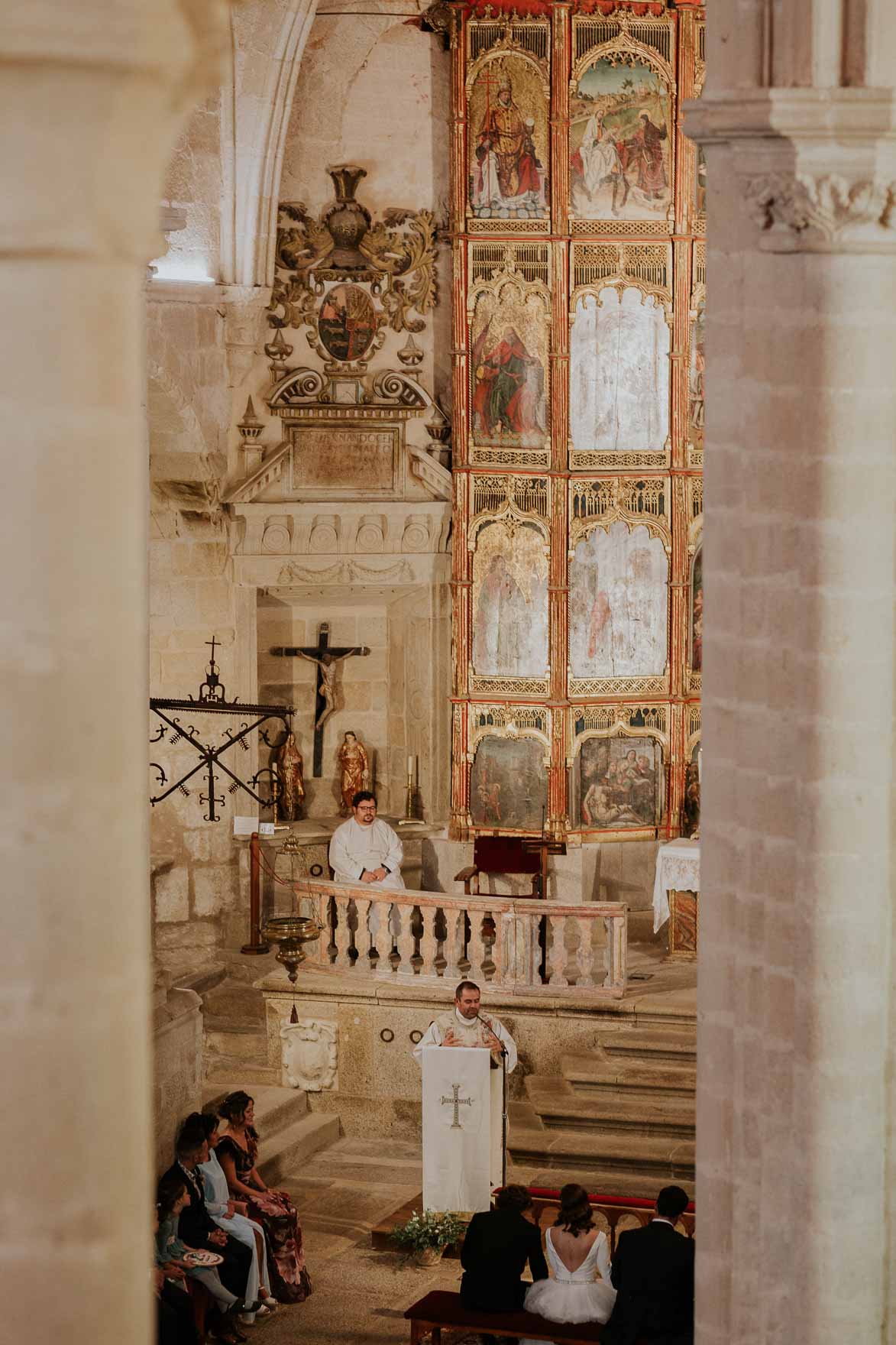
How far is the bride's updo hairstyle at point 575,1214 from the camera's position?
862 cm

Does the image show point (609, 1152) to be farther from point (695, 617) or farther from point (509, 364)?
point (509, 364)

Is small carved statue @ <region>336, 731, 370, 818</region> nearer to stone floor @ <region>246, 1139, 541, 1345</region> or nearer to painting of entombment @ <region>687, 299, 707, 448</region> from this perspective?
painting of entombment @ <region>687, 299, 707, 448</region>

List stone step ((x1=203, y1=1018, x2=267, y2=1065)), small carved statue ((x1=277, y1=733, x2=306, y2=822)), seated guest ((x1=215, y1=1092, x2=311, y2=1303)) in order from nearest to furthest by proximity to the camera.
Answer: seated guest ((x1=215, y1=1092, x2=311, y2=1303)) → stone step ((x1=203, y1=1018, x2=267, y2=1065)) → small carved statue ((x1=277, y1=733, x2=306, y2=822))

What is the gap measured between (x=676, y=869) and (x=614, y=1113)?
189cm

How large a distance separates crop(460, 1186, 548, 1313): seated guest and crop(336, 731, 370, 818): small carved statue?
6889mm

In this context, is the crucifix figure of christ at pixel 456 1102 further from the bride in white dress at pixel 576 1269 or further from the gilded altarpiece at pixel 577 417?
the gilded altarpiece at pixel 577 417

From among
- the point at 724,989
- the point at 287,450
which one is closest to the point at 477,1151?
the point at 724,989

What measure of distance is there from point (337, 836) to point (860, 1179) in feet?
25.0

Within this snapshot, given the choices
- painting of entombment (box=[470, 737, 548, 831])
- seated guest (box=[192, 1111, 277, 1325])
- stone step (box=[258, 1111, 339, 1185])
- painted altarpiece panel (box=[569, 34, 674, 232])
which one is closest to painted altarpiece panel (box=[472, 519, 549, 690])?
painting of entombment (box=[470, 737, 548, 831])

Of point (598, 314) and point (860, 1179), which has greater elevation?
point (598, 314)

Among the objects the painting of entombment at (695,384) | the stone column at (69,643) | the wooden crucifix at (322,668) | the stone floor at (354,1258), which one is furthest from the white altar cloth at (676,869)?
the stone column at (69,643)

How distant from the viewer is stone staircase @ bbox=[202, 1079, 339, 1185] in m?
11.8

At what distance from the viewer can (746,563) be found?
20.0 ft

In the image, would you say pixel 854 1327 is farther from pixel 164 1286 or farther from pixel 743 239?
pixel 164 1286
